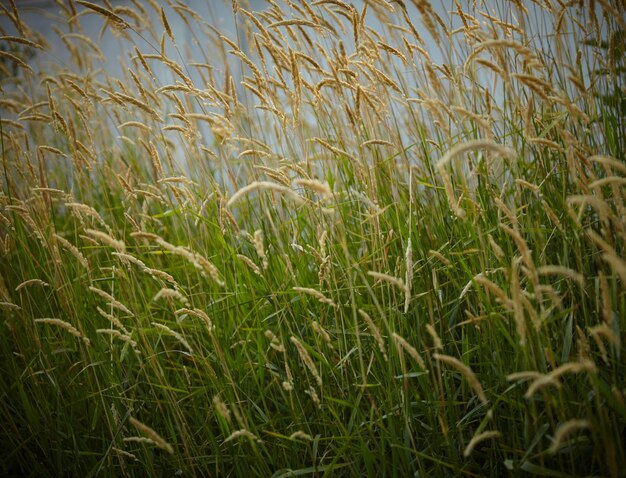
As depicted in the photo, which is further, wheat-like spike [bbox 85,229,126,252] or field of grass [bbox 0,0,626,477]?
field of grass [bbox 0,0,626,477]

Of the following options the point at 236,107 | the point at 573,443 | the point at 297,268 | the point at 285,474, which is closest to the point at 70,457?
the point at 285,474

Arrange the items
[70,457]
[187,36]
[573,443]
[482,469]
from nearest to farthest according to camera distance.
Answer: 1. [573,443]
2. [482,469]
3. [70,457]
4. [187,36]

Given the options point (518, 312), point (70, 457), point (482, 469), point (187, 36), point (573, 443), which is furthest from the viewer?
point (187, 36)

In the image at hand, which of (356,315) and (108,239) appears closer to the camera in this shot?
(108,239)

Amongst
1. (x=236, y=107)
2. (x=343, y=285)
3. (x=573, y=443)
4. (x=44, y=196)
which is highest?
(x=236, y=107)

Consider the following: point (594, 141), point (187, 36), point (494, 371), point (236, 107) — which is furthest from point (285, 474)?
point (187, 36)

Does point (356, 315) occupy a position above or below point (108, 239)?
below

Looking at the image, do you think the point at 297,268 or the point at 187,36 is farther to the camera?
the point at 187,36

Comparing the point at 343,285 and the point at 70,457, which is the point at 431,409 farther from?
the point at 70,457

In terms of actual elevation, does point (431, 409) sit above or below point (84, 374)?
below

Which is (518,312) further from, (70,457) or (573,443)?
(70,457)

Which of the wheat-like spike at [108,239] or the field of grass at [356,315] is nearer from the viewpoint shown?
the wheat-like spike at [108,239]

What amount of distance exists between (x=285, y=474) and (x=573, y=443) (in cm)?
60

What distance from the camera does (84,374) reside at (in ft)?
5.35
